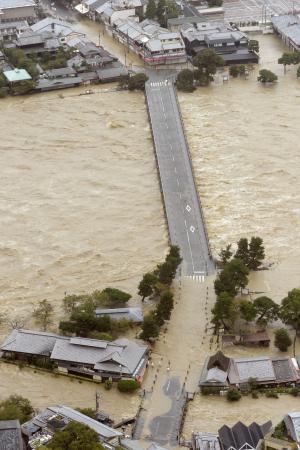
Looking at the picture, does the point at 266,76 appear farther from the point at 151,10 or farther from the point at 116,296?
the point at 116,296

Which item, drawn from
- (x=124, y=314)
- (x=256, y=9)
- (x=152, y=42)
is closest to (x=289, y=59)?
(x=152, y=42)

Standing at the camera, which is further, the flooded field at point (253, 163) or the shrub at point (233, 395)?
the flooded field at point (253, 163)

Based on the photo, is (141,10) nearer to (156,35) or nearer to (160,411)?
(156,35)

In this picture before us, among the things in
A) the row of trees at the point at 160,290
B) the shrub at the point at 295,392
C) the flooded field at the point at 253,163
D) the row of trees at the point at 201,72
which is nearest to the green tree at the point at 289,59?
the flooded field at the point at 253,163

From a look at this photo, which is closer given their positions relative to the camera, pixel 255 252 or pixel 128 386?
pixel 128 386

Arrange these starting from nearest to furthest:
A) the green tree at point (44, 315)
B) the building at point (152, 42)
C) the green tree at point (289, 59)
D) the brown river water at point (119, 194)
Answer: the green tree at point (44, 315)
the brown river water at point (119, 194)
the green tree at point (289, 59)
the building at point (152, 42)

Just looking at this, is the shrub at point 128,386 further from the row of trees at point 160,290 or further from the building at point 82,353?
the row of trees at point 160,290

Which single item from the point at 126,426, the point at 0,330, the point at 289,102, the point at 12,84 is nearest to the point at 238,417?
the point at 126,426
